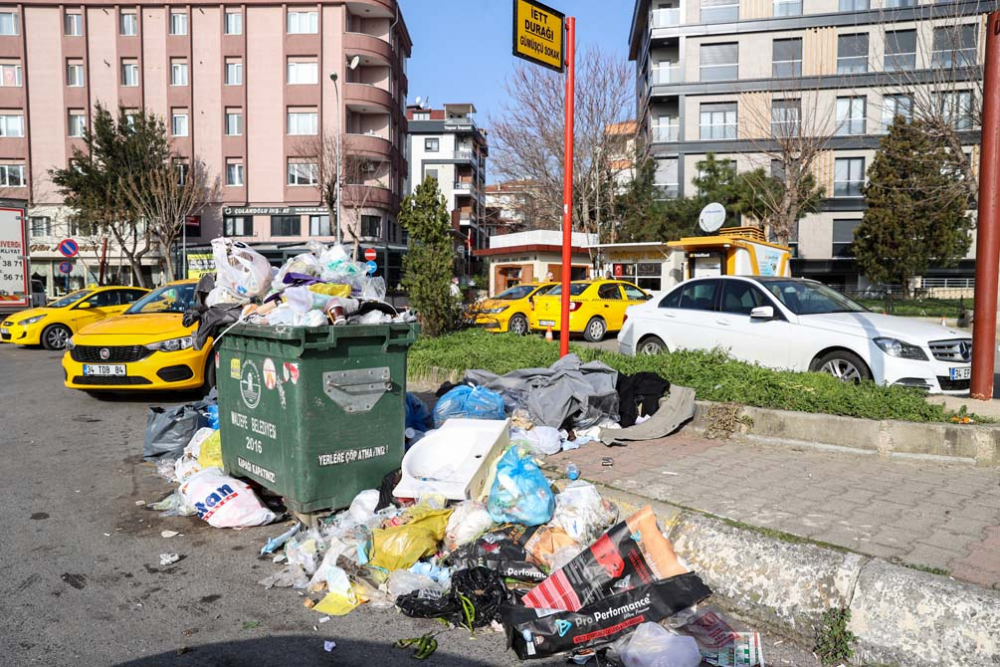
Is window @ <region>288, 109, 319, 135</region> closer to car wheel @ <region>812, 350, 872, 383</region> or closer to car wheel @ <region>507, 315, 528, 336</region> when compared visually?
car wheel @ <region>507, 315, 528, 336</region>

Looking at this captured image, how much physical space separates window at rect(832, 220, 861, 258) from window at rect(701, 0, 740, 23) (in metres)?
11.9

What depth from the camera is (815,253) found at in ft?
119

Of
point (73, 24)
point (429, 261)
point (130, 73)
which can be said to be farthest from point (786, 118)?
point (73, 24)

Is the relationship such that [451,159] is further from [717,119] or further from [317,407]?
[317,407]

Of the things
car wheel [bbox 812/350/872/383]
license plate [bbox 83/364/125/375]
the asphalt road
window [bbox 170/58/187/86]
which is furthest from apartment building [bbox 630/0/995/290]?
the asphalt road

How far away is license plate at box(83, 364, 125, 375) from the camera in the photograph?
8430 millimetres

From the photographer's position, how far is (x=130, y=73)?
133 feet

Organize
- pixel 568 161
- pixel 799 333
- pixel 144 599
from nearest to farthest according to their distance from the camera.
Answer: pixel 144 599
pixel 799 333
pixel 568 161

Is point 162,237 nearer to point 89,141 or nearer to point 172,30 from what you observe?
point 89,141

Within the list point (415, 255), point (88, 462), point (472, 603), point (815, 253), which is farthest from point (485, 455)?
point (815, 253)

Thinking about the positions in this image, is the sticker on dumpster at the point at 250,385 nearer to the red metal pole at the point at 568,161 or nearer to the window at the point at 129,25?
the red metal pole at the point at 568,161

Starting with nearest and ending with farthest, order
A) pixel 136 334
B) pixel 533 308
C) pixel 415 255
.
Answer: pixel 136 334 < pixel 415 255 < pixel 533 308

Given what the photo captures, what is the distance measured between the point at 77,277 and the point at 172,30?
15.8 metres

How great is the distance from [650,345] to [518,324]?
764 cm
